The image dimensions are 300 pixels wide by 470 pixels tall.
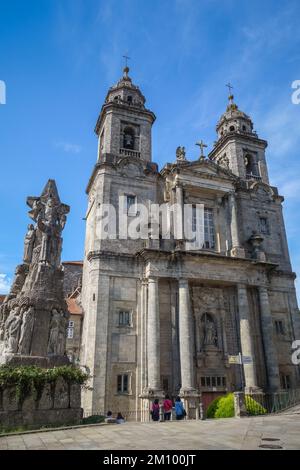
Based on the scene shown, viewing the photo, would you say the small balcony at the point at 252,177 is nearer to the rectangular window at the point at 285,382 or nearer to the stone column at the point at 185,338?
the stone column at the point at 185,338

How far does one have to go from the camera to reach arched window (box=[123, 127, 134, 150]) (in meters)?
29.1

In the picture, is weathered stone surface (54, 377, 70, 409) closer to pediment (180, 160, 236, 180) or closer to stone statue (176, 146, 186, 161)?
pediment (180, 160, 236, 180)

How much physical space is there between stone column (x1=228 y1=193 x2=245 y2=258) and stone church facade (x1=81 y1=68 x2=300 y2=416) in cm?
8

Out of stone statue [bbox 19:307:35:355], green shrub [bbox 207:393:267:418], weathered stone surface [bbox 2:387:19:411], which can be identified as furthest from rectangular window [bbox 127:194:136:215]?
weathered stone surface [bbox 2:387:19:411]

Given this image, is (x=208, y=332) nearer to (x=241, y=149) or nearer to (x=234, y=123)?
(x=241, y=149)

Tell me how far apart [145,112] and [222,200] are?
988cm

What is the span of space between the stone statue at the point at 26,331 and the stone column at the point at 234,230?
16716 mm

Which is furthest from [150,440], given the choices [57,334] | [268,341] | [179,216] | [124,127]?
[124,127]
